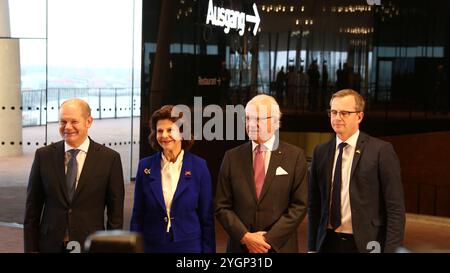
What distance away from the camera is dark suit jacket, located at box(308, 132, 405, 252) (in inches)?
159

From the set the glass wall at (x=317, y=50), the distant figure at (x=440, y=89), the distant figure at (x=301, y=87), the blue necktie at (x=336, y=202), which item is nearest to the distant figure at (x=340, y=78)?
the glass wall at (x=317, y=50)

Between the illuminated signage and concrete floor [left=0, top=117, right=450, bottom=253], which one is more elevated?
the illuminated signage

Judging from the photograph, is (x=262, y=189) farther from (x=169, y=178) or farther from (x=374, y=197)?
(x=374, y=197)

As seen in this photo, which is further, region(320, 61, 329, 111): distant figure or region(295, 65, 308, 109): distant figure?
Answer: region(320, 61, 329, 111): distant figure

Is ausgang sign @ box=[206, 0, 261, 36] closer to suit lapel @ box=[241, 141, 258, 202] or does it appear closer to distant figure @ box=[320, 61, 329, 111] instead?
distant figure @ box=[320, 61, 329, 111]

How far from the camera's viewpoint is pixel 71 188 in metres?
4.02

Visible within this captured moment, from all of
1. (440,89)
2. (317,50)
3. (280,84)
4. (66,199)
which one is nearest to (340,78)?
(317,50)

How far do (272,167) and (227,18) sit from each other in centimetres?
766

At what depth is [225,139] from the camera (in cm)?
1130

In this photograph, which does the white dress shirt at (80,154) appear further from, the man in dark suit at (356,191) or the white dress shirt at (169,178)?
the man in dark suit at (356,191)

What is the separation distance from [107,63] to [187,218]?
8876mm

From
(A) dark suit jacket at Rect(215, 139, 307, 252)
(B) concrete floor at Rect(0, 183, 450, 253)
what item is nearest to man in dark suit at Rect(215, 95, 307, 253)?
(A) dark suit jacket at Rect(215, 139, 307, 252)

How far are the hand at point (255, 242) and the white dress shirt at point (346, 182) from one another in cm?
41
